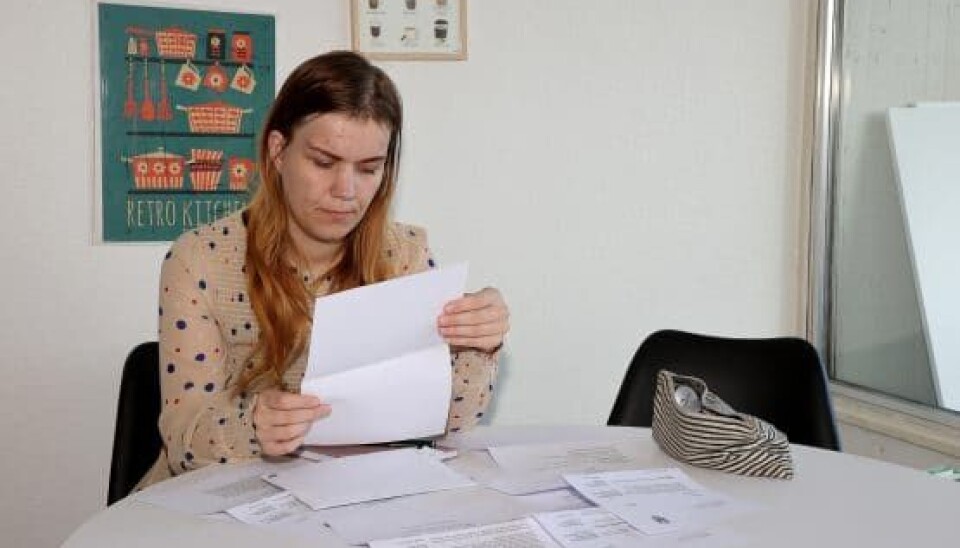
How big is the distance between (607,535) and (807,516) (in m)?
0.28

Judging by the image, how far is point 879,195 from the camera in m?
2.98

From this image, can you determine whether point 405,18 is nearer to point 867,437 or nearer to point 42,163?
point 42,163

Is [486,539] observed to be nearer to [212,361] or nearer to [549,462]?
[549,462]

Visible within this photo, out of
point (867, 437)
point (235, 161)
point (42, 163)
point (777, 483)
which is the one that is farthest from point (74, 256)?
point (867, 437)

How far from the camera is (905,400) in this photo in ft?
9.30

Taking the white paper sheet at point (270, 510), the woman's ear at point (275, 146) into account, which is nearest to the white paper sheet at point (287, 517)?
the white paper sheet at point (270, 510)

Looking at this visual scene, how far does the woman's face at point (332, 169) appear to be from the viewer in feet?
5.30

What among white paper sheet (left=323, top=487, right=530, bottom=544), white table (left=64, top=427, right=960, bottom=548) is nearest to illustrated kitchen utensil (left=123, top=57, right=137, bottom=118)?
white table (left=64, top=427, right=960, bottom=548)

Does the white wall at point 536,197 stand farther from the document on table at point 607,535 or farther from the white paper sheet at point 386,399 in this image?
the document on table at point 607,535

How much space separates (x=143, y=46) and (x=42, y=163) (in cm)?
40

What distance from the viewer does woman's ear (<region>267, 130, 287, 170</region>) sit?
1693mm

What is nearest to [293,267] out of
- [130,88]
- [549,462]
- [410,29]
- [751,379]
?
[549,462]

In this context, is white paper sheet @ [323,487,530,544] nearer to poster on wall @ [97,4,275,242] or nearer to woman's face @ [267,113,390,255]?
woman's face @ [267,113,390,255]

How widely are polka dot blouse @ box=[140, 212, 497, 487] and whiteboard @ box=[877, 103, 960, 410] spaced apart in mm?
1623
